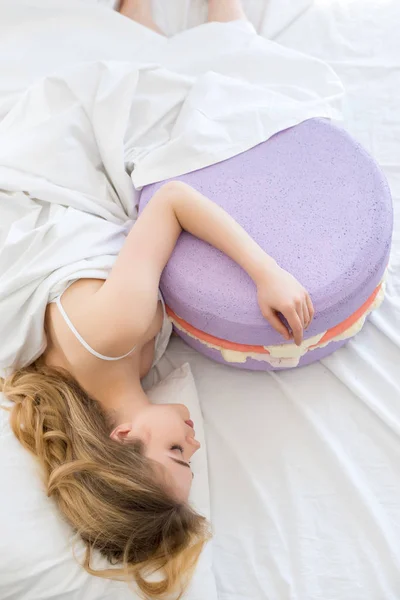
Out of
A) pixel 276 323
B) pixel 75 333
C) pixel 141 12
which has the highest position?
pixel 141 12

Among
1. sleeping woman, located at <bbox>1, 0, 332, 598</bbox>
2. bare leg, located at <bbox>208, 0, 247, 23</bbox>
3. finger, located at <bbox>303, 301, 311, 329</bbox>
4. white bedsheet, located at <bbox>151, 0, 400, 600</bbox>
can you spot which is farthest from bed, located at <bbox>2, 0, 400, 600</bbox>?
bare leg, located at <bbox>208, 0, 247, 23</bbox>

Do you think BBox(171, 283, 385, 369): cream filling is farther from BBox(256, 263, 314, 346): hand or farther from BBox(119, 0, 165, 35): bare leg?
BBox(119, 0, 165, 35): bare leg

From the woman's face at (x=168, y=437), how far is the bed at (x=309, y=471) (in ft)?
0.48

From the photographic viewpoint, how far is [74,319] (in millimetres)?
1017

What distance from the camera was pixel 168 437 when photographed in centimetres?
97

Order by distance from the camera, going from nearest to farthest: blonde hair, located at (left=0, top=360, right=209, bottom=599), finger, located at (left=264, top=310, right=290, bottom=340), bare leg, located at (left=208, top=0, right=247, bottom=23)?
blonde hair, located at (left=0, top=360, right=209, bottom=599) → finger, located at (left=264, top=310, right=290, bottom=340) → bare leg, located at (left=208, top=0, right=247, bottom=23)

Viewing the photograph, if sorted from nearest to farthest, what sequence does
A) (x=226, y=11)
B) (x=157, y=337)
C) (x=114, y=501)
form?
(x=114, y=501) < (x=157, y=337) < (x=226, y=11)

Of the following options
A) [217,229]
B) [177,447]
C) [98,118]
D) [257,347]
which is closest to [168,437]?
[177,447]

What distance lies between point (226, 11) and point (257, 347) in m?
0.87

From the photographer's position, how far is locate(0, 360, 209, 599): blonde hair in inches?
35.1

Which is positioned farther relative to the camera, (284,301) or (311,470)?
(311,470)

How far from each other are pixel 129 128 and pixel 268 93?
29 centimetres

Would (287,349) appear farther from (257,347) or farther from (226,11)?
(226,11)

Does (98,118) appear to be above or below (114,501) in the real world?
above
